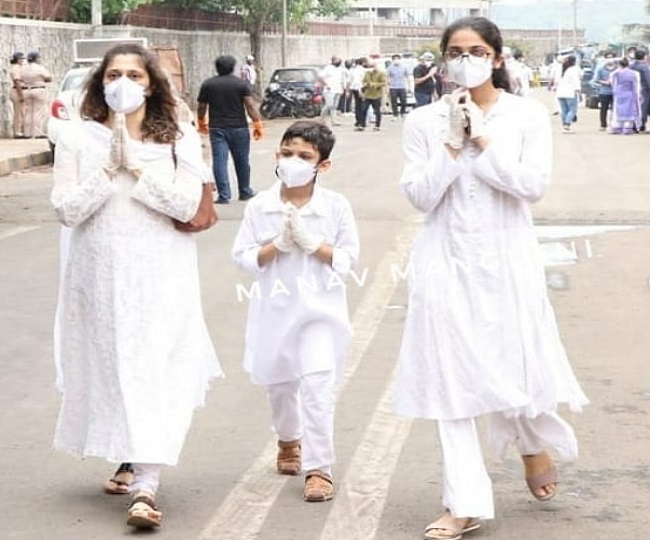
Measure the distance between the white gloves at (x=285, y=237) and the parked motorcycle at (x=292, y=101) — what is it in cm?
Result: 3592

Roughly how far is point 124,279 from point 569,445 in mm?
1716

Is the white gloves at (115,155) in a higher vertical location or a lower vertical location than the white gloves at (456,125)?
lower

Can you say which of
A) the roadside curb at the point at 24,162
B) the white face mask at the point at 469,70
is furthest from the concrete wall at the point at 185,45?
the white face mask at the point at 469,70

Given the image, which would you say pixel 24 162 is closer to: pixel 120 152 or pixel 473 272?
pixel 120 152

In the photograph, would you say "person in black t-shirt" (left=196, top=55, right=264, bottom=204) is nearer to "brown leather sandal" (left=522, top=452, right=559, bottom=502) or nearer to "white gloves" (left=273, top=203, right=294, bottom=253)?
"white gloves" (left=273, top=203, right=294, bottom=253)

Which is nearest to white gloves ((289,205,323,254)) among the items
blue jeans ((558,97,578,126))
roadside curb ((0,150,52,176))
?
roadside curb ((0,150,52,176))

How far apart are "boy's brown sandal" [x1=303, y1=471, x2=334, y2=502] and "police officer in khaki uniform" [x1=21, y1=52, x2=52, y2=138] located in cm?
2512

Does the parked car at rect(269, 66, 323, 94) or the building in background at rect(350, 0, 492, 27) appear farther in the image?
the building in background at rect(350, 0, 492, 27)

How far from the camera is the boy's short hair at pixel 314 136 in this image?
6.40m

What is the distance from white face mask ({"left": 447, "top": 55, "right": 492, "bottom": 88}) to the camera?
5645 mm

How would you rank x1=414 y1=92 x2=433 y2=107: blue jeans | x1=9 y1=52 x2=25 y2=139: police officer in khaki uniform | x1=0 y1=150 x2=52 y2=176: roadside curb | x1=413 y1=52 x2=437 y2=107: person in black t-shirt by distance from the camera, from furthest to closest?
x1=414 y1=92 x2=433 y2=107: blue jeans < x1=413 y1=52 x2=437 y2=107: person in black t-shirt < x1=9 y1=52 x2=25 y2=139: police officer in khaki uniform < x1=0 y1=150 x2=52 y2=176: roadside curb

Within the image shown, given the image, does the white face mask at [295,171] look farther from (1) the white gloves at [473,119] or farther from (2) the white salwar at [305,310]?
(1) the white gloves at [473,119]

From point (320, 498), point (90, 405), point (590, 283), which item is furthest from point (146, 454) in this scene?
point (590, 283)

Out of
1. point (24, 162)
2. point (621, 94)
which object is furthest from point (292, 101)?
point (24, 162)
